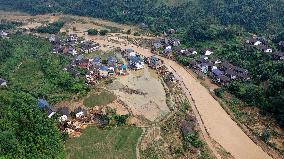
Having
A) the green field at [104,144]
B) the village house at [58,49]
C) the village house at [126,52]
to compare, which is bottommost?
the village house at [58,49]

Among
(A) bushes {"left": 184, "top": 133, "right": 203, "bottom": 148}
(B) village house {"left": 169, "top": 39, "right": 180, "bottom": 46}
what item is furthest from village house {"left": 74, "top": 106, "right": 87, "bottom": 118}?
(B) village house {"left": 169, "top": 39, "right": 180, "bottom": 46}

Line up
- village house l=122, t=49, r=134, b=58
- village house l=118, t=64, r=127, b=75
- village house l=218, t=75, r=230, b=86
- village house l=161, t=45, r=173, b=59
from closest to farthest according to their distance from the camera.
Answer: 1. village house l=218, t=75, r=230, b=86
2. village house l=118, t=64, r=127, b=75
3. village house l=122, t=49, r=134, b=58
4. village house l=161, t=45, r=173, b=59

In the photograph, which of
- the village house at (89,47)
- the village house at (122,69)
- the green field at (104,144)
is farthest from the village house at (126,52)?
the green field at (104,144)

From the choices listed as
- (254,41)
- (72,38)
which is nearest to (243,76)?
(254,41)

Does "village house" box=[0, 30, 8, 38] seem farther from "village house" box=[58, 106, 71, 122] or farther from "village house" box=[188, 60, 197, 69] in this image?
"village house" box=[188, 60, 197, 69]

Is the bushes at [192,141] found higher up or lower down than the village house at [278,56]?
lower down

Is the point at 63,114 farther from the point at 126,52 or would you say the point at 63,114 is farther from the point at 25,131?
the point at 126,52

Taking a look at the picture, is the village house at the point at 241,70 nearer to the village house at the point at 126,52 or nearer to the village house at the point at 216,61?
the village house at the point at 216,61
